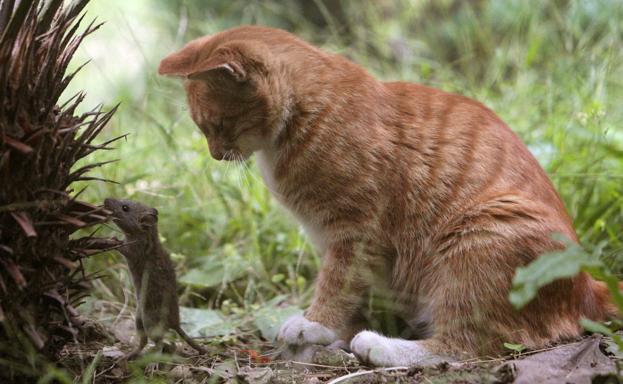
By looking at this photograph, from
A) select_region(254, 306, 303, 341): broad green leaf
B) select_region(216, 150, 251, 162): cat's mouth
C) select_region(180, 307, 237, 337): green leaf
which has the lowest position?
select_region(180, 307, 237, 337): green leaf

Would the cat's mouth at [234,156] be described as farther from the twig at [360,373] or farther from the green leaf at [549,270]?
the green leaf at [549,270]

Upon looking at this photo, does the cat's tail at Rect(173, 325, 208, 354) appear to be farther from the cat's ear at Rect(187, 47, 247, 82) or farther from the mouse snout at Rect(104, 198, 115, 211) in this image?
the cat's ear at Rect(187, 47, 247, 82)

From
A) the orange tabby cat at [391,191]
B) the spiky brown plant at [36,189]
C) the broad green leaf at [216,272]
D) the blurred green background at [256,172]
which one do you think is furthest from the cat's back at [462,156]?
the spiky brown plant at [36,189]

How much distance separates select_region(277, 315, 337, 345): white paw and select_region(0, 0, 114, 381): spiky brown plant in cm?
83

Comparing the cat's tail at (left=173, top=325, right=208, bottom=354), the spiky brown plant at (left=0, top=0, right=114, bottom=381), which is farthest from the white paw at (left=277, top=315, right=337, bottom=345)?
the spiky brown plant at (left=0, top=0, right=114, bottom=381)

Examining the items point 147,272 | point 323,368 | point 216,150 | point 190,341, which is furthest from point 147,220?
point 323,368

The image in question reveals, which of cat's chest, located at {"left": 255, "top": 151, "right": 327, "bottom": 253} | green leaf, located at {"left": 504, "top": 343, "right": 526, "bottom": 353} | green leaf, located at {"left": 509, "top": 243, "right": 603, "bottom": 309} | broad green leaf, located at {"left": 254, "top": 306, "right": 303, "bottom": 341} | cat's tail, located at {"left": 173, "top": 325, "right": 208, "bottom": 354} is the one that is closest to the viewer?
green leaf, located at {"left": 509, "top": 243, "right": 603, "bottom": 309}

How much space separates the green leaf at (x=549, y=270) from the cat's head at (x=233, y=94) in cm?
128

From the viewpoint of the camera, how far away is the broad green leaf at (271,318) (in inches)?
111

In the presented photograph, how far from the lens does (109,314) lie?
295cm

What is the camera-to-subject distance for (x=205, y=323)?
112 inches

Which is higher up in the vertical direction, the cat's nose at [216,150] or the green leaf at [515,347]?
the cat's nose at [216,150]

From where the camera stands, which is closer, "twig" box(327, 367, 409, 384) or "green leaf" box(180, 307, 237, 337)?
"twig" box(327, 367, 409, 384)

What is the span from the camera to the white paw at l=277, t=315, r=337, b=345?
2.50 m
